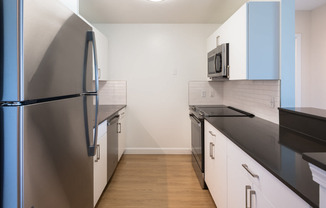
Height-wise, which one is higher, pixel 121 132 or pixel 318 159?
pixel 318 159

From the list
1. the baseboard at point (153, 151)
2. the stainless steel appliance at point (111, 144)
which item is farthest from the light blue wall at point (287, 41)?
the baseboard at point (153, 151)

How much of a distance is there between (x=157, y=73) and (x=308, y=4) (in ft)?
8.56

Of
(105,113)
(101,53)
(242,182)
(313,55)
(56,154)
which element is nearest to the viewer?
(56,154)

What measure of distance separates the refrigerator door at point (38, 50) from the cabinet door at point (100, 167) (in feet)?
4.39

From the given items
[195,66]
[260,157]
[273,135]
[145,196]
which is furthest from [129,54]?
[260,157]

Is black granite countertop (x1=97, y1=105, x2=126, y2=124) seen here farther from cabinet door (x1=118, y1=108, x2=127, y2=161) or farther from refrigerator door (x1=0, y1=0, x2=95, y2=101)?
refrigerator door (x1=0, y1=0, x2=95, y2=101)

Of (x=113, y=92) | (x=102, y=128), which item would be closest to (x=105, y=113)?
(x=102, y=128)

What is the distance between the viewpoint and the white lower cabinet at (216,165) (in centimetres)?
212

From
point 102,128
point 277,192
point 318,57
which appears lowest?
point 277,192

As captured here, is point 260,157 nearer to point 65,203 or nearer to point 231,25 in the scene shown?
point 65,203

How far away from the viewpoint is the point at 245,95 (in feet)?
10.8

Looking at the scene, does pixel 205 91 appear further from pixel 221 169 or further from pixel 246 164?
pixel 246 164

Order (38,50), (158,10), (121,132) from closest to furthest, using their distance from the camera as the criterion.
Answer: (38,50) < (158,10) < (121,132)

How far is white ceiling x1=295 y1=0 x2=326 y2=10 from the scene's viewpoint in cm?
375
